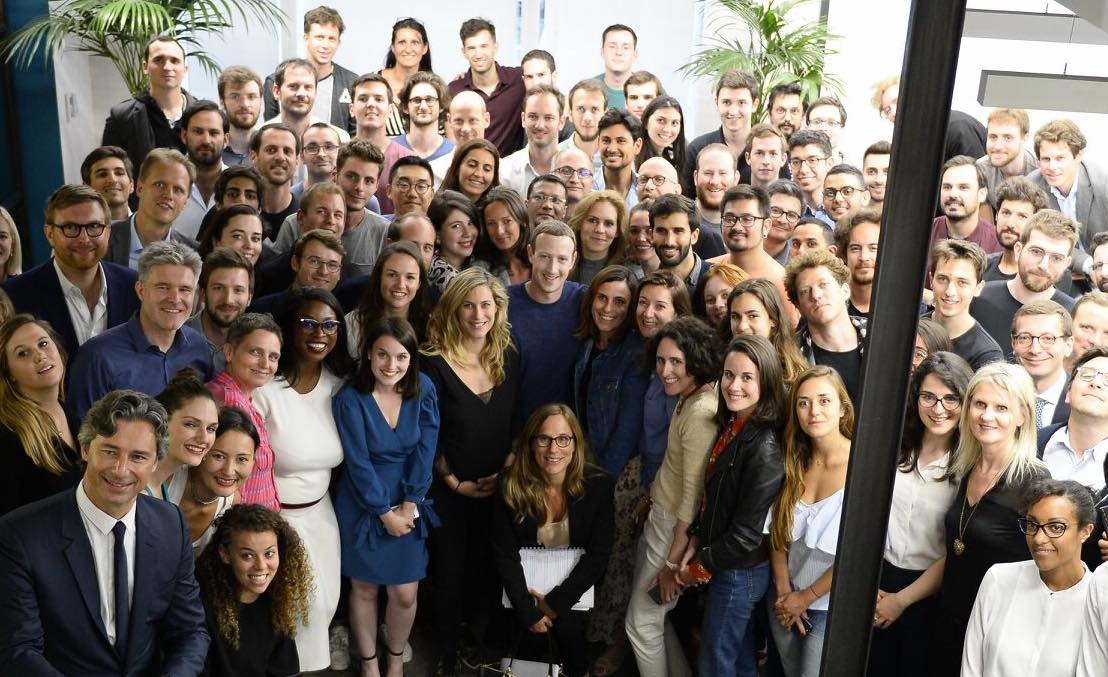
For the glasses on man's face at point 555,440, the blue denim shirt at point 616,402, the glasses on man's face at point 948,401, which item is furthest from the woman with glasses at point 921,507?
the glasses on man's face at point 555,440

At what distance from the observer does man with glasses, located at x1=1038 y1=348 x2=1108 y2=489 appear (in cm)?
402

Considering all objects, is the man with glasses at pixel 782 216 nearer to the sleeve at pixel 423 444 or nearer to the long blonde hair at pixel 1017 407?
the long blonde hair at pixel 1017 407

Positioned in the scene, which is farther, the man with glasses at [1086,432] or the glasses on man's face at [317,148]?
the glasses on man's face at [317,148]

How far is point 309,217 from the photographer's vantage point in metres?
5.00

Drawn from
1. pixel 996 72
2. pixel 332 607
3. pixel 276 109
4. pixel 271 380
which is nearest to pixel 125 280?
pixel 271 380

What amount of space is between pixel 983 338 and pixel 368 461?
86.6 inches

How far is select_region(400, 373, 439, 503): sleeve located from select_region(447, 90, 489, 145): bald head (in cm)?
194

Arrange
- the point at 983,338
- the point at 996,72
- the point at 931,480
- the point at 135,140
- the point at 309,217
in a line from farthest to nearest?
the point at 135,140 < the point at 309,217 < the point at 983,338 < the point at 931,480 < the point at 996,72

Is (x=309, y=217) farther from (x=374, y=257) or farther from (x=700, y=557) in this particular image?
(x=700, y=557)

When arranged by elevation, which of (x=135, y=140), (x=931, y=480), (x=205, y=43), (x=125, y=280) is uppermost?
(x=205, y=43)

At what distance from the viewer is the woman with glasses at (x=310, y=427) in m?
4.28

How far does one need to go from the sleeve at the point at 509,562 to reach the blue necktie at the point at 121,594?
1425 mm

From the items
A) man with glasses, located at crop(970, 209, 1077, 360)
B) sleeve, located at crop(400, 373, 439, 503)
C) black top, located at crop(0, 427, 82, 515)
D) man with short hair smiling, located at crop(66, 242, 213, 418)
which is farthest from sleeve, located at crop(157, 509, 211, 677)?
man with glasses, located at crop(970, 209, 1077, 360)

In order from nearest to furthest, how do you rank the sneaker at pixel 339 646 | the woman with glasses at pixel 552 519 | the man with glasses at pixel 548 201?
the woman with glasses at pixel 552 519
the sneaker at pixel 339 646
the man with glasses at pixel 548 201
